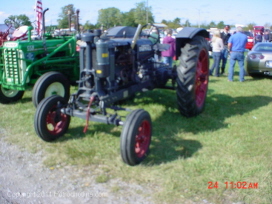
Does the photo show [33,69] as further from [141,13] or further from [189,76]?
[141,13]

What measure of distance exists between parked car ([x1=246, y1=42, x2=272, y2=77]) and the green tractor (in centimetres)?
579

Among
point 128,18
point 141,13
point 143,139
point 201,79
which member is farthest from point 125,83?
point 141,13

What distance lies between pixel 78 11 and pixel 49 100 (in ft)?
11.6

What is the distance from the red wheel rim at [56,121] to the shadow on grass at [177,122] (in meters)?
0.15

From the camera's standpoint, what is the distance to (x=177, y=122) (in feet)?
16.7

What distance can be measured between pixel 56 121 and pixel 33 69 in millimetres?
2409

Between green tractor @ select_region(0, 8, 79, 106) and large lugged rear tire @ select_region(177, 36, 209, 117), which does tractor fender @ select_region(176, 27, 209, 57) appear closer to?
large lugged rear tire @ select_region(177, 36, 209, 117)

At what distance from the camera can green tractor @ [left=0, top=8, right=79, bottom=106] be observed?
5618 millimetres

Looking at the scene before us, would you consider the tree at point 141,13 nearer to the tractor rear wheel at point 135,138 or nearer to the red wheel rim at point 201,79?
the red wheel rim at point 201,79

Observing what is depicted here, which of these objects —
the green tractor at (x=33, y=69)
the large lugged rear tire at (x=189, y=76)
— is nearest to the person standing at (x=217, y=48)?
the large lugged rear tire at (x=189, y=76)

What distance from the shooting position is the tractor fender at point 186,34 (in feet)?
16.8

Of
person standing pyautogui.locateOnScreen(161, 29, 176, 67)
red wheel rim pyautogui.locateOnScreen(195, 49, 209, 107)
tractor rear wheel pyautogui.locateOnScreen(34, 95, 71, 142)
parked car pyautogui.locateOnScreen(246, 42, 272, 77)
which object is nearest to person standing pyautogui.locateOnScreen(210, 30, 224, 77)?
parked car pyautogui.locateOnScreen(246, 42, 272, 77)
